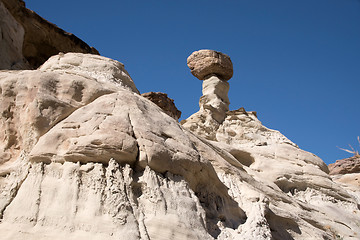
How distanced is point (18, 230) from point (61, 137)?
1529 mm

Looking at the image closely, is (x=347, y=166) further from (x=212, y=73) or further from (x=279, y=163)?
(x=279, y=163)

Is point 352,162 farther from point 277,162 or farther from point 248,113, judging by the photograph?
point 277,162

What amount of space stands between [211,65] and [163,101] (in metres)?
2.91

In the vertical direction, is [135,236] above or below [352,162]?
below

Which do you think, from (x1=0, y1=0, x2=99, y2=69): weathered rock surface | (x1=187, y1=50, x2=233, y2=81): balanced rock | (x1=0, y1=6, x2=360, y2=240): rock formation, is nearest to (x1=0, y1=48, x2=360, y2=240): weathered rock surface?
(x1=0, y1=6, x2=360, y2=240): rock formation

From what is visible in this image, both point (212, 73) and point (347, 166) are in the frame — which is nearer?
point (212, 73)

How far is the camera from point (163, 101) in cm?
1747

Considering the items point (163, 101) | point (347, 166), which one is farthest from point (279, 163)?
point (347, 166)

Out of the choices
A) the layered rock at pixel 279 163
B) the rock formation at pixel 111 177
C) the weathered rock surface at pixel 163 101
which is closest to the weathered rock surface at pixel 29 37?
the weathered rock surface at pixel 163 101

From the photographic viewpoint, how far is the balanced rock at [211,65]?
1574cm

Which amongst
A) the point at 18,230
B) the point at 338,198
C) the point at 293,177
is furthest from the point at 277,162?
the point at 18,230

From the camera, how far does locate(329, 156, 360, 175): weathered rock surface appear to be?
18.7 m

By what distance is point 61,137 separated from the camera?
223 inches

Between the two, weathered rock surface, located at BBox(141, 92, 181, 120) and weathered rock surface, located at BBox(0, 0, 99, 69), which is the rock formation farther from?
weathered rock surface, located at BBox(141, 92, 181, 120)
